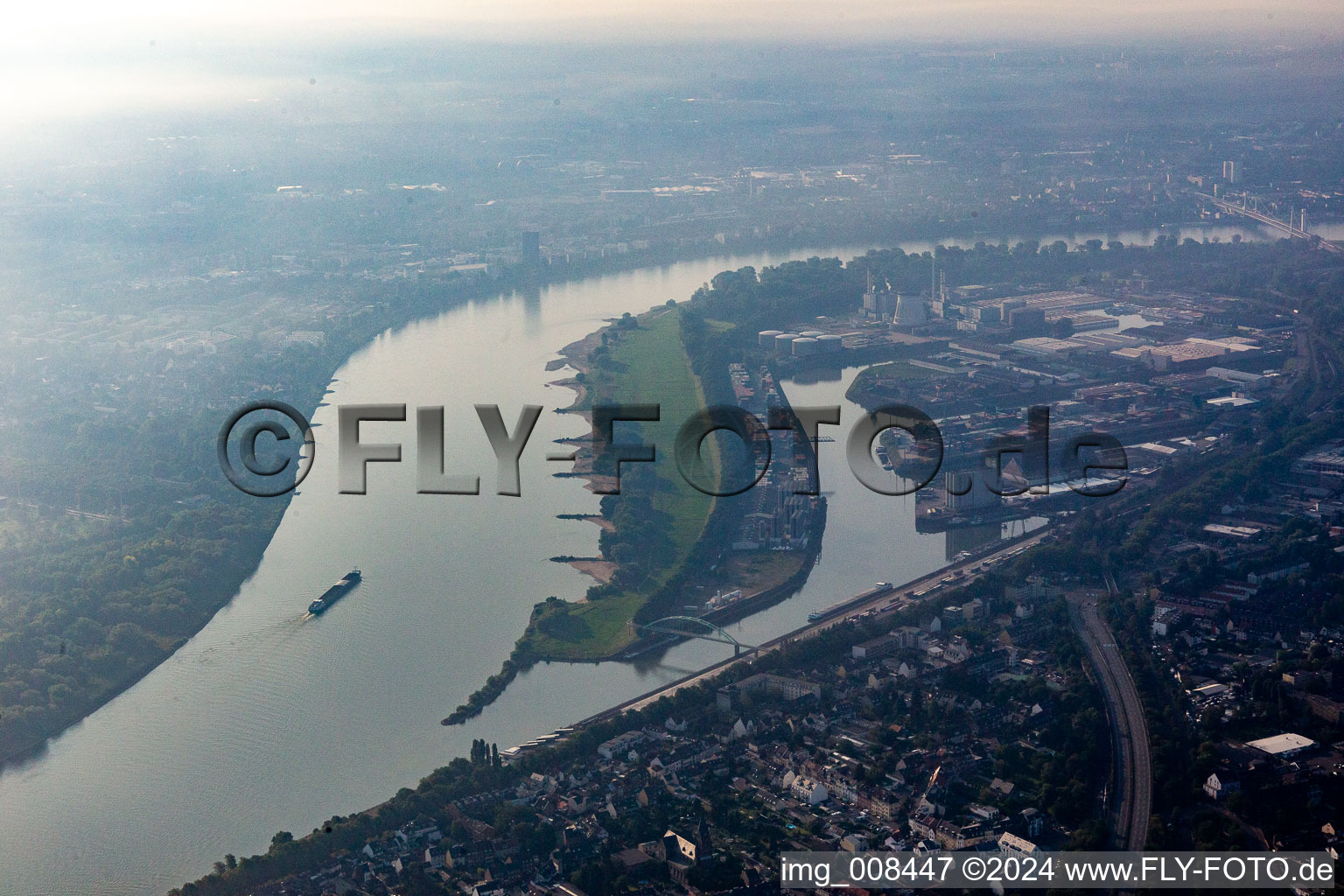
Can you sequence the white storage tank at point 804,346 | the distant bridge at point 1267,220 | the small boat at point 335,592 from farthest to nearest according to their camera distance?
the distant bridge at point 1267,220 < the white storage tank at point 804,346 < the small boat at point 335,592

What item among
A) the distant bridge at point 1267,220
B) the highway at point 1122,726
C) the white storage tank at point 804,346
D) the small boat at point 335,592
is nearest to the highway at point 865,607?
the highway at point 1122,726

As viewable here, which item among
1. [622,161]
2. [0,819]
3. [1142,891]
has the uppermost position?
[622,161]

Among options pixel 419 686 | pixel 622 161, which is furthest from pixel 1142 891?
pixel 622 161

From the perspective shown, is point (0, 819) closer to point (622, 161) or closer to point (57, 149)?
point (57, 149)

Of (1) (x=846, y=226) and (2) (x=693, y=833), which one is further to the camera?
(1) (x=846, y=226)

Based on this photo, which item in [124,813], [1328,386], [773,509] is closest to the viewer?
[124,813]

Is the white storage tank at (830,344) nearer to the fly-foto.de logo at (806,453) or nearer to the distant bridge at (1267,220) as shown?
the fly-foto.de logo at (806,453)
